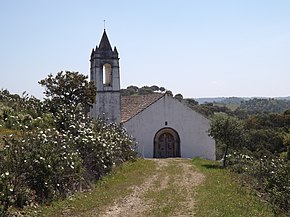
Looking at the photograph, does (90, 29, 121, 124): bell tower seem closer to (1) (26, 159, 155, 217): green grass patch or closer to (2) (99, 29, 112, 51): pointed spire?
(2) (99, 29, 112, 51): pointed spire

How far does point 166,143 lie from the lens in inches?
1133

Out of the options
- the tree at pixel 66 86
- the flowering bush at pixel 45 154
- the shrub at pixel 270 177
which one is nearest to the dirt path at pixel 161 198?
the flowering bush at pixel 45 154

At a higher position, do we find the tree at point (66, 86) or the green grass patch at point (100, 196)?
the tree at point (66, 86)

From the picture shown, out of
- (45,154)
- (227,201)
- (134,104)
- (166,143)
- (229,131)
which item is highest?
(134,104)

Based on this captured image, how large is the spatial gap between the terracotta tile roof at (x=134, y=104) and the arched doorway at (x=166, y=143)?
2.22m

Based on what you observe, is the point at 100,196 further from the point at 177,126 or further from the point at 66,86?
the point at 177,126

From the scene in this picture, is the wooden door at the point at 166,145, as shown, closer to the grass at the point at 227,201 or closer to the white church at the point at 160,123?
the white church at the point at 160,123

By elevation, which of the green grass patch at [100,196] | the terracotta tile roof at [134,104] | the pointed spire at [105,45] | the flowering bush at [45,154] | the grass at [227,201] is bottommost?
the grass at [227,201]

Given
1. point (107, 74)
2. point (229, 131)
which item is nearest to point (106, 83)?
point (107, 74)

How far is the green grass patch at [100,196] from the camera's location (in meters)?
10.2

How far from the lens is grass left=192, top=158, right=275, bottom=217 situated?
1046 centimetres

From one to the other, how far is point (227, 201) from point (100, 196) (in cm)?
368

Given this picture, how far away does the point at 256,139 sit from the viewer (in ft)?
138

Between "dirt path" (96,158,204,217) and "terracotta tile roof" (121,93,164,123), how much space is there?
11916mm
